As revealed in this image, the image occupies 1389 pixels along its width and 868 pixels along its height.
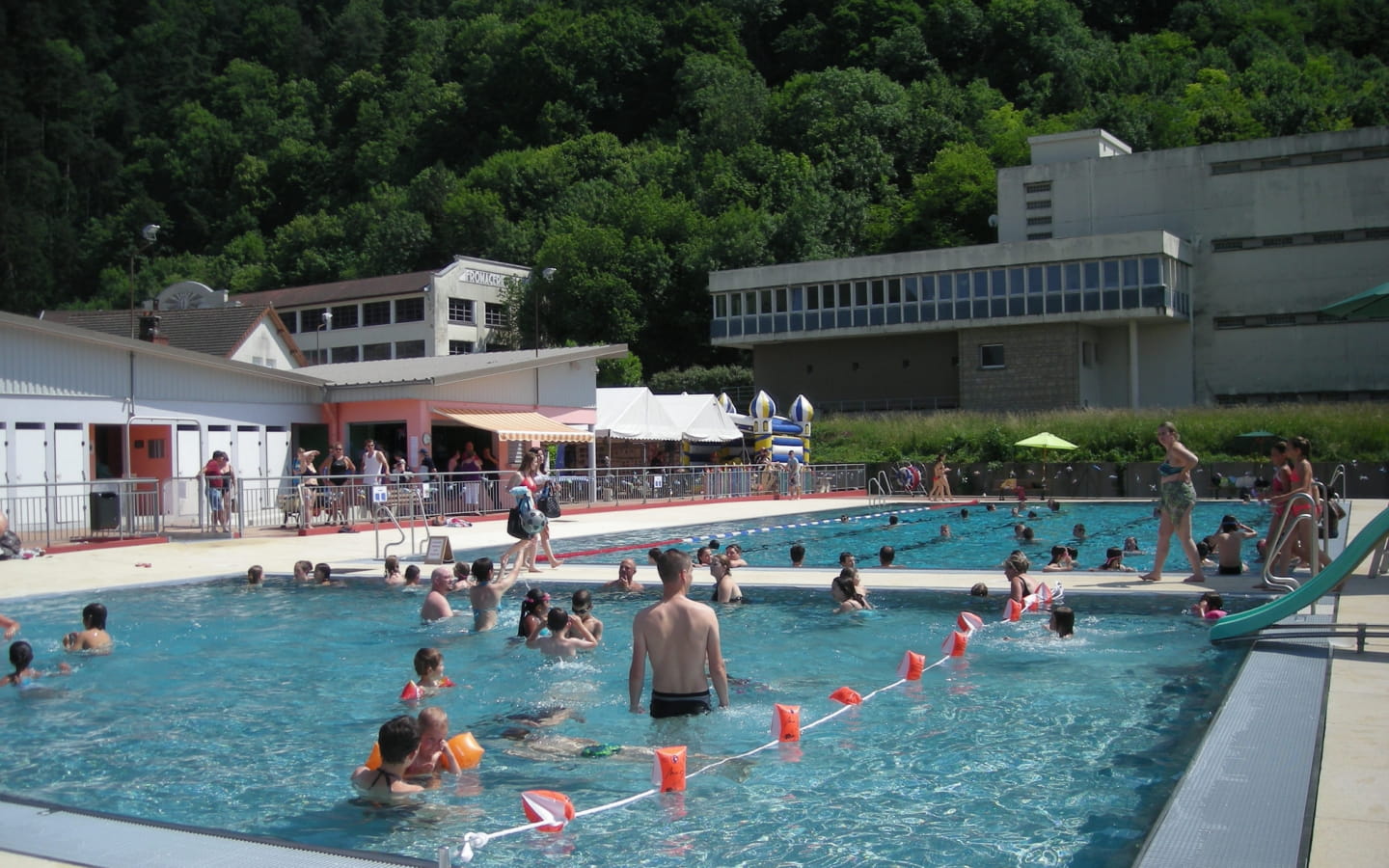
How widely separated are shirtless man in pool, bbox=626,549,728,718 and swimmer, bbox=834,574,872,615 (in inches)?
203

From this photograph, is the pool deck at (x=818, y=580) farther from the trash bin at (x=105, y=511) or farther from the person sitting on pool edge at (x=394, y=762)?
the person sitting on pool edge at (x=394, y=762)

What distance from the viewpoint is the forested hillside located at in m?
74.2

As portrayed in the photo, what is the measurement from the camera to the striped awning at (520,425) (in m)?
30.8

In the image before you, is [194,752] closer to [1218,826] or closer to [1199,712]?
[1218,826]

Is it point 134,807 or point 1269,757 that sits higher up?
point 1269,757

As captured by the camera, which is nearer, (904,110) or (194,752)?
(194,752)

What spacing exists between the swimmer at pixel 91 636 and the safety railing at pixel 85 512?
29.7 ft

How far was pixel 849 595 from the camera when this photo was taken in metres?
12.6

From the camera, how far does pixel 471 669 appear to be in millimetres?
10938

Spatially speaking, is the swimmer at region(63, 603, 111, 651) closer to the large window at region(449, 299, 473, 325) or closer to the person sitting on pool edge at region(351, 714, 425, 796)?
the person sitting on pool edge at region(351, 714, 425, 796)

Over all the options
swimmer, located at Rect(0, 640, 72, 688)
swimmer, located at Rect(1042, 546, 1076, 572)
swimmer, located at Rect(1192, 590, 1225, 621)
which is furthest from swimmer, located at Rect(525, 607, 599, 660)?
swimmer, located at Rect(1042, 546, 1076, 572)

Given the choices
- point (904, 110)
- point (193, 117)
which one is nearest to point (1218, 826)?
point (904, 110)

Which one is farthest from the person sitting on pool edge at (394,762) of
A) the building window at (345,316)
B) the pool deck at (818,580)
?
the building window at (345,316)

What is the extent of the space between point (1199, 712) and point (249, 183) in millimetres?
107978
